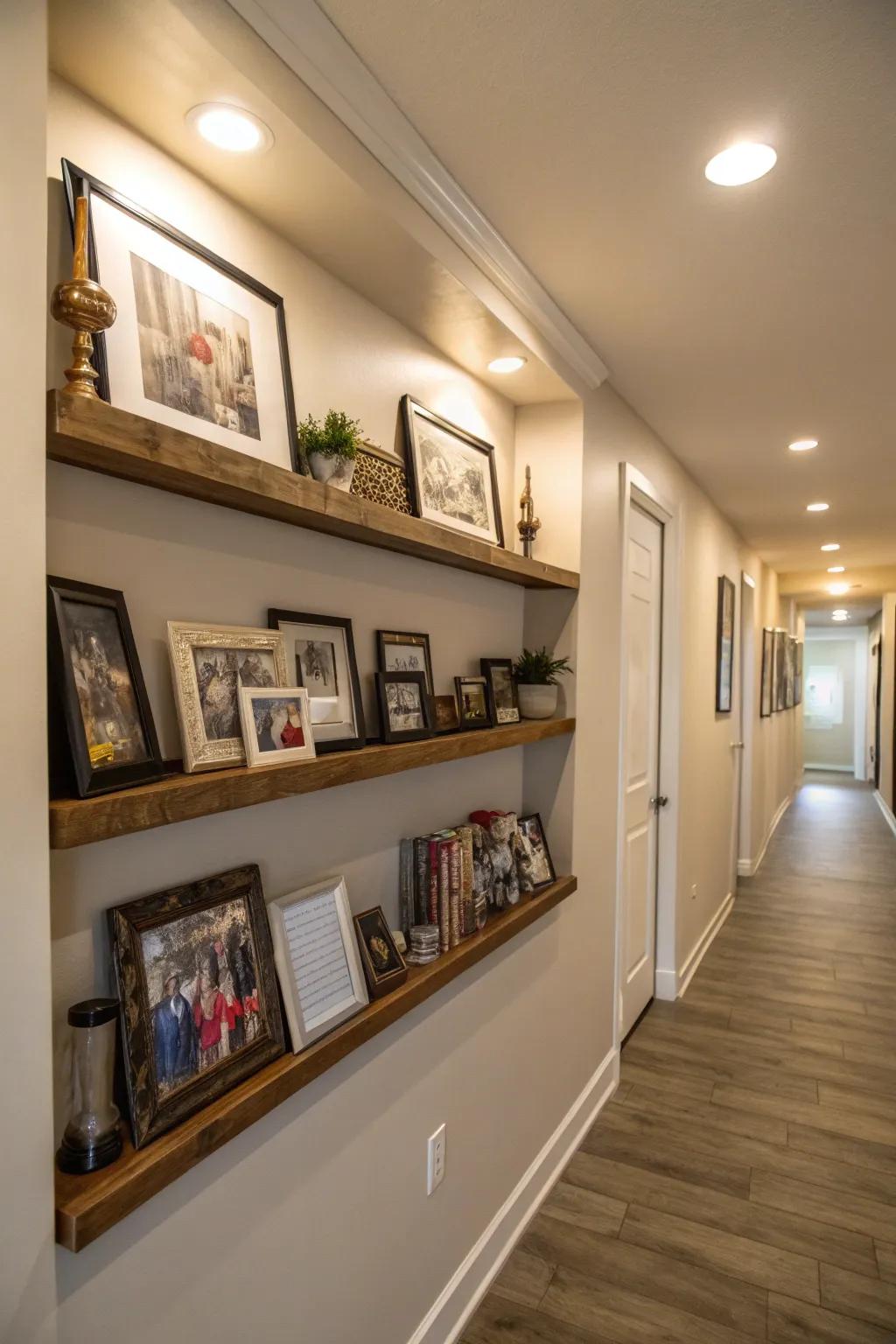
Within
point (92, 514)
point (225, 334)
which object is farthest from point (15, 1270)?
point (225, 334)

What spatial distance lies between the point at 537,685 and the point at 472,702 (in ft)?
1.05

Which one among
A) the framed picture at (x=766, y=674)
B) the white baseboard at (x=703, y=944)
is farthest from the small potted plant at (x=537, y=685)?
the framed picture at (x=766, y=674)

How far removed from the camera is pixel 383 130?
1.36m

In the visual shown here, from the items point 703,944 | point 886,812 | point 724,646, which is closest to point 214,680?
point 703,944

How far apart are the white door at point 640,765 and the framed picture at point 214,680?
1889 millimetres

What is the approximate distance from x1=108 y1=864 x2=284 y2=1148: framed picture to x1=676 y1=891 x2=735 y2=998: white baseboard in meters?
3.08

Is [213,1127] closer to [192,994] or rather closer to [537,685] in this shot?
[192,994]

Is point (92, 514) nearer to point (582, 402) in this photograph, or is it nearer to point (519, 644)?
point (519, 644)

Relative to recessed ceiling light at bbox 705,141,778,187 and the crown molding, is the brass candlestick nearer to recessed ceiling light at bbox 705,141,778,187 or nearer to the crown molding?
the crown molding

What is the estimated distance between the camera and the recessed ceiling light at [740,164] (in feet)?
4.70

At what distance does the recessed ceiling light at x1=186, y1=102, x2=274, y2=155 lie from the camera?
1.16m

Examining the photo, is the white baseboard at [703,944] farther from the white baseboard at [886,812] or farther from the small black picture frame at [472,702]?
the white baseboard at [886,812]

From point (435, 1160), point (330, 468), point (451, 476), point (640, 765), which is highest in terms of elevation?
point (451, 476)

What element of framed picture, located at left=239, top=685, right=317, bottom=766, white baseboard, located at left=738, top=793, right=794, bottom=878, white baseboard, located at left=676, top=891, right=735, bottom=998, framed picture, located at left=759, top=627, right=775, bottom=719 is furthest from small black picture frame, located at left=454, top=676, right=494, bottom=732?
framed picture, located at left=759, top=627, right=775, bottom=719
